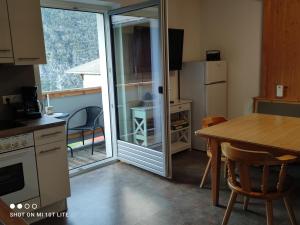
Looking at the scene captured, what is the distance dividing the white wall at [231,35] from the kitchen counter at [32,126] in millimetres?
2508

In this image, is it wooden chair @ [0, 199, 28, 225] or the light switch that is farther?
the light switch

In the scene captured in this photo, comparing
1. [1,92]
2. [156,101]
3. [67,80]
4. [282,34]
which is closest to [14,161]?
[1,92]

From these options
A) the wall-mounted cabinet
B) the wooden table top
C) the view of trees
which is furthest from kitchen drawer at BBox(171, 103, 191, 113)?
the view of trees

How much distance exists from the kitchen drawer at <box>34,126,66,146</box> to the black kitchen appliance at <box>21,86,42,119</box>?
374mm

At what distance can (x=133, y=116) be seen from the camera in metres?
3.82

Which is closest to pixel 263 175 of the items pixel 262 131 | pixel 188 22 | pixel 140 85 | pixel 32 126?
pixel 262 131

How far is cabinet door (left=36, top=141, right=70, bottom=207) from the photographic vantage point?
95.5 inches

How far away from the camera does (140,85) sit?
12.1 ft

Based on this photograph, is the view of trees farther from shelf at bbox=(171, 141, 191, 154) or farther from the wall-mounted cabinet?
shelf at bbox=(171, 141, 191, 154)

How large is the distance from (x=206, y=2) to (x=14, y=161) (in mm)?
3776

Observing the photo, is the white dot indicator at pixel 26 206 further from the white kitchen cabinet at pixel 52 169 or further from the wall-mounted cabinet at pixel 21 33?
the wall-mounted cabinet at pixel 21 33

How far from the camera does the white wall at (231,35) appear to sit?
4102mm

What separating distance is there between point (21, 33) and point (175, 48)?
2.23m

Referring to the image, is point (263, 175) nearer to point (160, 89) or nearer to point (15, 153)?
point (160, 89)
